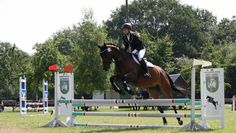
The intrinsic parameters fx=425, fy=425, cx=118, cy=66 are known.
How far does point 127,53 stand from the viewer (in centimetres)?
1133

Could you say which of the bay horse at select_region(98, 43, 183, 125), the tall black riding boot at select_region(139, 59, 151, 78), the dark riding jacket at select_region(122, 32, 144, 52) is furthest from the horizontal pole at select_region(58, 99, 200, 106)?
the dark riding jacket at select_region(122, 32, 144, 52)

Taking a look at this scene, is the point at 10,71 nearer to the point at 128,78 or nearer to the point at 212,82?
the point at 128,78

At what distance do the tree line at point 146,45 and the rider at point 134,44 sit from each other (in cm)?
2592

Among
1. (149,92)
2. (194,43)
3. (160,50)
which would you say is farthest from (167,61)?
(149,92)

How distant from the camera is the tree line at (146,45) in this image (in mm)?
37906

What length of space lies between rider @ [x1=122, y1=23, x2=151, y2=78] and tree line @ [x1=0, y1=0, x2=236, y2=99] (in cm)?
2592

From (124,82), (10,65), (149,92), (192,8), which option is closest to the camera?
(124,82)

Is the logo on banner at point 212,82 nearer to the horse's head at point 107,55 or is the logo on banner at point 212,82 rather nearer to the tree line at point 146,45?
the horse's head at point 107,55

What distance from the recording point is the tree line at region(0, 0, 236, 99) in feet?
124

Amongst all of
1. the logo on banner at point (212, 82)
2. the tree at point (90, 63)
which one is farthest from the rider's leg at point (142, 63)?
the tree at point (90, 63)

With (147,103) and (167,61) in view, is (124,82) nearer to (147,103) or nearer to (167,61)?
(147,103)

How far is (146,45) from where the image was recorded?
43500 millimetres

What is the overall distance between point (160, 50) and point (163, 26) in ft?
98.5

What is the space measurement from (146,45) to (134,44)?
3217 cm
